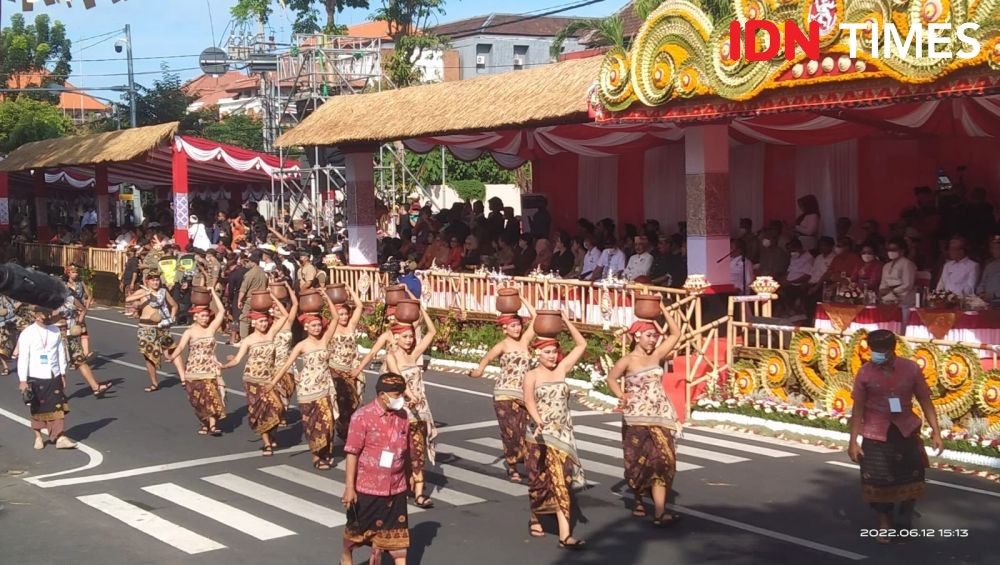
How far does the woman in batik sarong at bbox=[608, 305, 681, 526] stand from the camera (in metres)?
10.2

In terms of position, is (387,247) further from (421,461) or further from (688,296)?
(421,461)

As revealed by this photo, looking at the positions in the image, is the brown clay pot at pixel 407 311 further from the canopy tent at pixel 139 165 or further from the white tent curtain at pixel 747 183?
the canopy tent at pixel 139 165

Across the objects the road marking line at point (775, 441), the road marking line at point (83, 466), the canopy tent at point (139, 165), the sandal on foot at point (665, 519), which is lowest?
the road marking line at point (775, 441)

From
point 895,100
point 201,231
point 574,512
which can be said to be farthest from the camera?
point 201,231

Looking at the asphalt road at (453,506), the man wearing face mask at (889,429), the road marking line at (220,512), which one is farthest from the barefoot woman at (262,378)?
the man wearing face mask at (889,429)

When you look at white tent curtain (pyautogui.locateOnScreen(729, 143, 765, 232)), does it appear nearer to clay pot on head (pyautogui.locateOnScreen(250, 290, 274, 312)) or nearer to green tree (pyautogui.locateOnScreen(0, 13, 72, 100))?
clay pot on head (pyautogui.locateOnScreen(250, 290, 274, 312))

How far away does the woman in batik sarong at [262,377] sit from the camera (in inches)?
539

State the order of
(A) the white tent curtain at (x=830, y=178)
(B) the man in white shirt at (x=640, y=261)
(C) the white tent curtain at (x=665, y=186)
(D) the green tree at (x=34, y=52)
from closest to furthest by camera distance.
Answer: (B) the man in white shirt at (x=640, y=261) < (A) the white tent curtain at (x=830, y=178) < (C) the white tent curtain at (x=665, y=186) < (D) the green tree at (x=34, y=52)

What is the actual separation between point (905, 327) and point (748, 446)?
8.78ft

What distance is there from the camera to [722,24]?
15852 millimetres

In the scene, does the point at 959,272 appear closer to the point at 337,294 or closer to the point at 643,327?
the point at 643,327

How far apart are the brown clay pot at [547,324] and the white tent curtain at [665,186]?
1323 cm

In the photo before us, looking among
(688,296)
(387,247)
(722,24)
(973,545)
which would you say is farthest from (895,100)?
(387,247)

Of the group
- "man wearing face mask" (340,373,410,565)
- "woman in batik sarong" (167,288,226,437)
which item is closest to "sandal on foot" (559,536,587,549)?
"man wearing face mask" (340,373,410,565)
